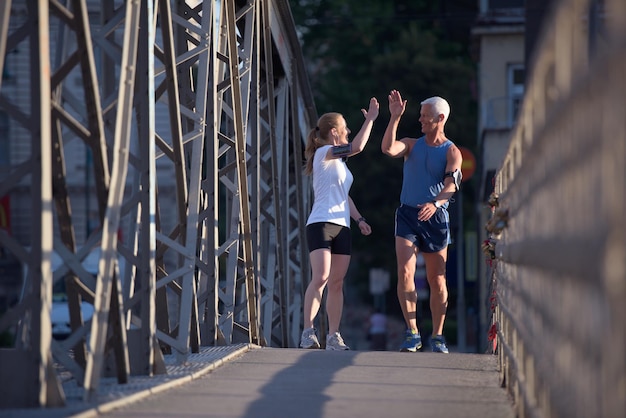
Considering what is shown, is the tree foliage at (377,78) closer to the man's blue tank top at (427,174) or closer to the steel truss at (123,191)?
the steel truss at (123,191)

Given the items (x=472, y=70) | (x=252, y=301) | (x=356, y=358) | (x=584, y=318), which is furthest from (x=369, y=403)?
(x=472, y=70)

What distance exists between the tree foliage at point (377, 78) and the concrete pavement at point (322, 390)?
3602 cm

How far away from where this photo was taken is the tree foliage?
45469mm

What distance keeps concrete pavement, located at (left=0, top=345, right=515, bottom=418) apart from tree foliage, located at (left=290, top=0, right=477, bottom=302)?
36021mm

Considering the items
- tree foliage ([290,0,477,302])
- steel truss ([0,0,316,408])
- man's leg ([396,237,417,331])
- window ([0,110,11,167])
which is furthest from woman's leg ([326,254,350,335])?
window ([0,110,11,167])

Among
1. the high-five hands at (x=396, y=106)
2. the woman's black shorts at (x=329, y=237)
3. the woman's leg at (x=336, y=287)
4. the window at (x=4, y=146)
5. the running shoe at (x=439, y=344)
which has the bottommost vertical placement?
the running shoe at (x=439, y=344)

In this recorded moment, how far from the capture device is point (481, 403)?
6430 mm

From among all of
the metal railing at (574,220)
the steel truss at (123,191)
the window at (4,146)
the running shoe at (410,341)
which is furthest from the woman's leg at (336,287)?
the window at (4,146)

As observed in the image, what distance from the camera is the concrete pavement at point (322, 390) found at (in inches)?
232

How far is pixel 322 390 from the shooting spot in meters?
6.79

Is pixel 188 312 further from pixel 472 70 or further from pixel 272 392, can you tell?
pixel 472 70

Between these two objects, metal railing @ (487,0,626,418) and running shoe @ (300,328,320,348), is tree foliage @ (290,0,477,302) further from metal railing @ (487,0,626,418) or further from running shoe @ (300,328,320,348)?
metal railing @ (487,0,626,418)

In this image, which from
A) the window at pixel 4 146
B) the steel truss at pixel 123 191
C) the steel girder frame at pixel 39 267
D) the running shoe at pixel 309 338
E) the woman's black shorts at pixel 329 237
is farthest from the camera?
the window at pixel 4 146

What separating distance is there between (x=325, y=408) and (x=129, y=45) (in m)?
1.93
